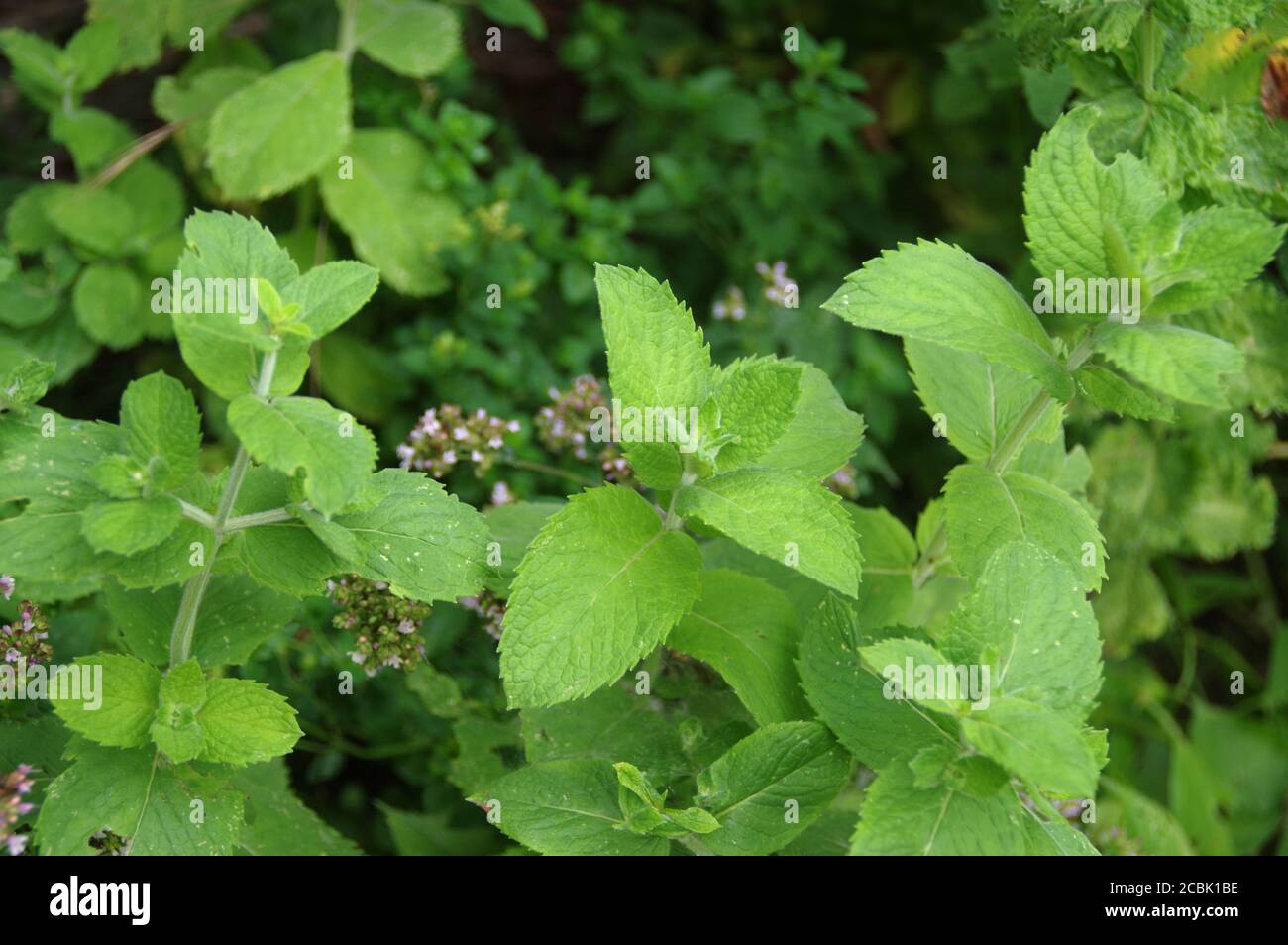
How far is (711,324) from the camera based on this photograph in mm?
3012

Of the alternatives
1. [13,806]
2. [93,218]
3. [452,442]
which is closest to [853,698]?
[452,442]

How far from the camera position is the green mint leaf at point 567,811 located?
166 cm

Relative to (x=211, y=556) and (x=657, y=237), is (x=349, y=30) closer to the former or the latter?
(x=657, y=237)

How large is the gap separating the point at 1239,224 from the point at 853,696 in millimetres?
843

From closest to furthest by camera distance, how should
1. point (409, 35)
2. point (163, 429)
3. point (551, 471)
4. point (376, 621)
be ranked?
point (163, 429)
point (376, 621)
point (551, 471)
point (409, 35)

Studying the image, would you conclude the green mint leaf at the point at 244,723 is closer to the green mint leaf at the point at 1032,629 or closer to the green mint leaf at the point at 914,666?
the green mint leaf at the point at 914,666

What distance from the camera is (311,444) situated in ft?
4.71

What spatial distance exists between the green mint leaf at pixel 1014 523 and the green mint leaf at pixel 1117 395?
0.17m

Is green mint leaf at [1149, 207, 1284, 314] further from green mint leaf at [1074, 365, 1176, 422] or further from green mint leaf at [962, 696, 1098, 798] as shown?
green mint leaf at [962, 696, 1098, 798]

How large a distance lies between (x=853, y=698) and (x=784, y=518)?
0.98 feet

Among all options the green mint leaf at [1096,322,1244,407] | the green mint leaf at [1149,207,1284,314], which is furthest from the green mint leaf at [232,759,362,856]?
the green mint leaf at [1149,207,1284,314]

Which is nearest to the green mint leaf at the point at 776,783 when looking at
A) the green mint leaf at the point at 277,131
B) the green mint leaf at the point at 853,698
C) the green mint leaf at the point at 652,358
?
the green mint leaf at the point at 853,698
